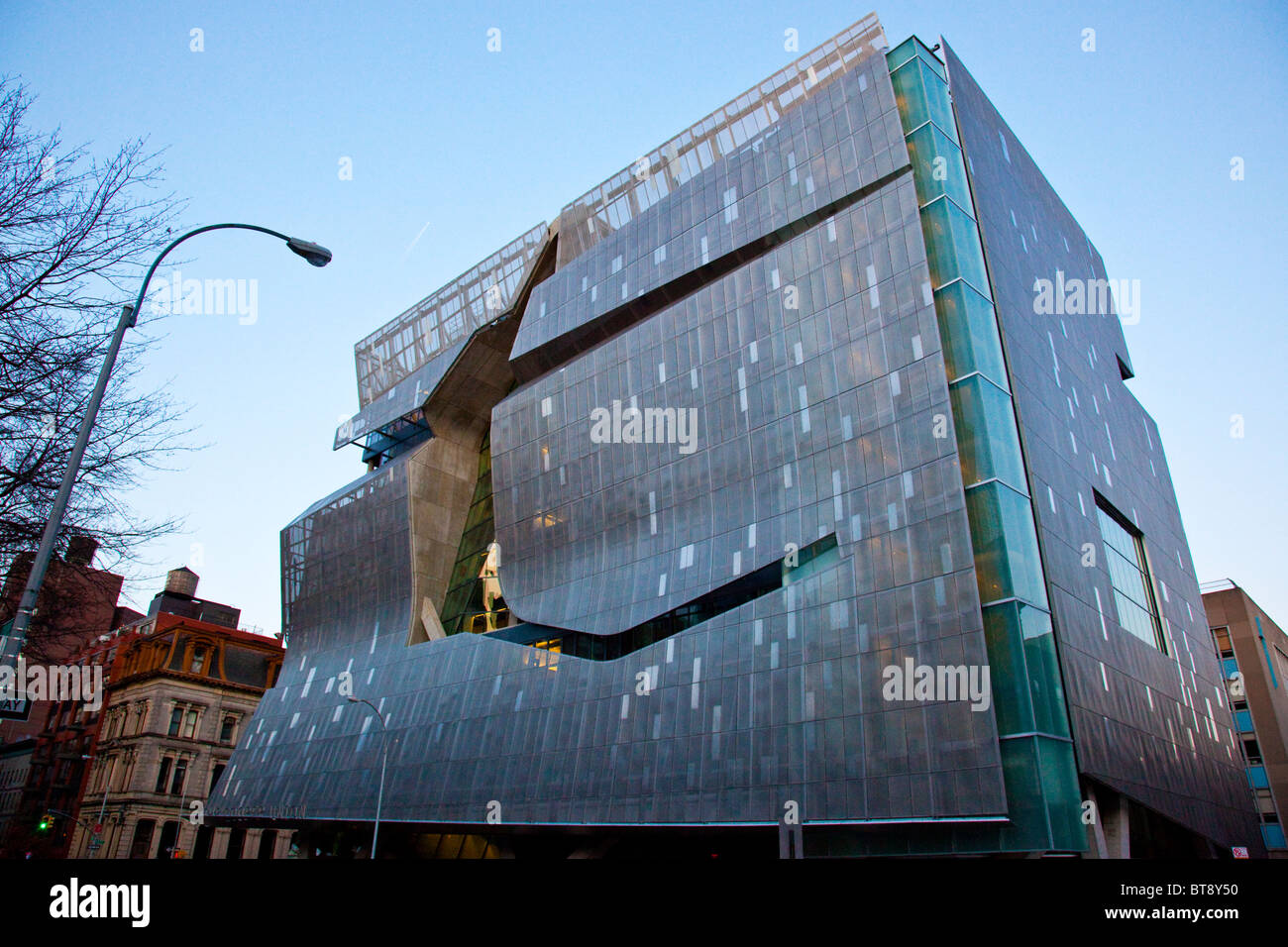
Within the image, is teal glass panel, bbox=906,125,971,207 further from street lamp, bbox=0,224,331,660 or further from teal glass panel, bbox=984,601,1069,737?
street lamp, bbox=0,224,331,660

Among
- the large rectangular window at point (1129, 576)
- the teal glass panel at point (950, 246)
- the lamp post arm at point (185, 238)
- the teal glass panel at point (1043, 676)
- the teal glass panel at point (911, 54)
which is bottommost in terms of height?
the teal glass panel at point (1043, 676)

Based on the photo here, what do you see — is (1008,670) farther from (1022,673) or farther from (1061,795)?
(1061,795)

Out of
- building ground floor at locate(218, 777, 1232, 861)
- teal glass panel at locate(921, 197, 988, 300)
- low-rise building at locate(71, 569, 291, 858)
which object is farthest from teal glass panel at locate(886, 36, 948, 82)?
low-rise building at locate(71, 569, 291, 858)

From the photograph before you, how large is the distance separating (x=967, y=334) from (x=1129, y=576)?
64.9ft

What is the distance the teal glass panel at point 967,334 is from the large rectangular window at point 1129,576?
12.3 m

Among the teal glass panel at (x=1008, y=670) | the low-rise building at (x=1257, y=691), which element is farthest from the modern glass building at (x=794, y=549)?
the low-rise building at (x=1257, y=691)

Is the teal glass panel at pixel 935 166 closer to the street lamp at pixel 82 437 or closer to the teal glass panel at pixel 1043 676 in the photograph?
the teal glass panel at pixel 1043 676

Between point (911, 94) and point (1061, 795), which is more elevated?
point (911, 94)

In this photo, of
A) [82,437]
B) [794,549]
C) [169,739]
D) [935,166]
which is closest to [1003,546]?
[794,549]

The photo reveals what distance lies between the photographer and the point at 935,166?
3656 centimetres

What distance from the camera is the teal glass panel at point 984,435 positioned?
30703 millimetres
